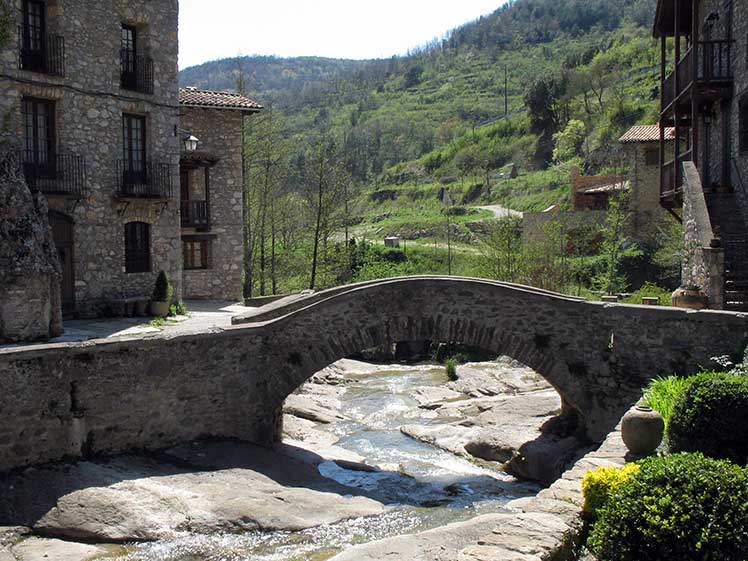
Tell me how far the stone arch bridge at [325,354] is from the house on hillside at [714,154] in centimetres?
201

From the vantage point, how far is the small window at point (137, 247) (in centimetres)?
2416

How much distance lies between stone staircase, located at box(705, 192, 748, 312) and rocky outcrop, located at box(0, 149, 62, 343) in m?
14.7

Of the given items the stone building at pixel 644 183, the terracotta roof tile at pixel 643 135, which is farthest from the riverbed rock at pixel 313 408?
the terracotta roof tile at pixel 643 135

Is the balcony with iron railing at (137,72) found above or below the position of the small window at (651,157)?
above

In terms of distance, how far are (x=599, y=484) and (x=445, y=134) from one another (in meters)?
86.0

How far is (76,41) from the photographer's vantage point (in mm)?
21969

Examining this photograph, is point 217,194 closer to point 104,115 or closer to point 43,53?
point 104,115

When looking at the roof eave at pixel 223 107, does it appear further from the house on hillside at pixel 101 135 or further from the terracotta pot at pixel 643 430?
the terracotta pot at pixel 643 430

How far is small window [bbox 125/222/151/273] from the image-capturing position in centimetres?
2416

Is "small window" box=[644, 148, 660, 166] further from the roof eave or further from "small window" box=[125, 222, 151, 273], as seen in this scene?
"small window" box=[125, 222, 151, 273]

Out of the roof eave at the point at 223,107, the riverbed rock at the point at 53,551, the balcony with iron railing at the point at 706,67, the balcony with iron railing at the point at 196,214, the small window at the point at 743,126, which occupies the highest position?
the roof eave at the point at 223,107

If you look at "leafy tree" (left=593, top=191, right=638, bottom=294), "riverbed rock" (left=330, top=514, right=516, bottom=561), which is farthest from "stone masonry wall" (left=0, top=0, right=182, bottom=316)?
"leafy tree" (left=593, top=191, right=638, bottom=294)

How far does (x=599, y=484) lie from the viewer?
→ 8.17 meters

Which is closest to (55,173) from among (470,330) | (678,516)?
(470,330)
